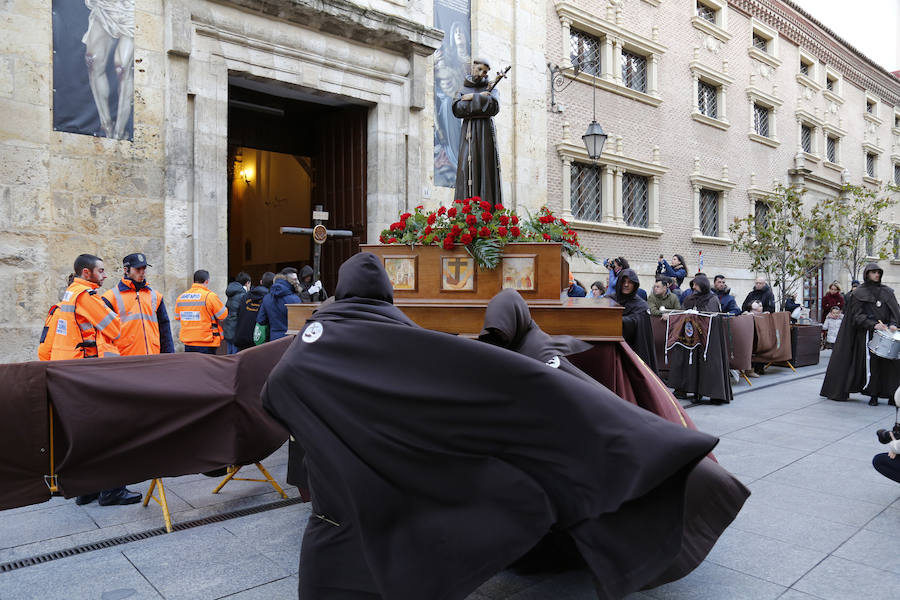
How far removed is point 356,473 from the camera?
280 cm

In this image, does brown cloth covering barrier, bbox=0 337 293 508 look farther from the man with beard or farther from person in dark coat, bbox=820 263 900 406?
person in dark coat, bbox=820 263 900 406

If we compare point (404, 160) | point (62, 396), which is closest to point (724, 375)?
point (404, 160)

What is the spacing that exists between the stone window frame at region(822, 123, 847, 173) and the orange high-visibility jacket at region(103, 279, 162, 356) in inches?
1123

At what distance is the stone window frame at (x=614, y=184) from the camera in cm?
1631

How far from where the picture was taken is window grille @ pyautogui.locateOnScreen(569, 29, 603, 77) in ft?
55.6

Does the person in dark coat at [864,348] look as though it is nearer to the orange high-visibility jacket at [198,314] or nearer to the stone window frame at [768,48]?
the orange high-visibility jacket at [198,314]

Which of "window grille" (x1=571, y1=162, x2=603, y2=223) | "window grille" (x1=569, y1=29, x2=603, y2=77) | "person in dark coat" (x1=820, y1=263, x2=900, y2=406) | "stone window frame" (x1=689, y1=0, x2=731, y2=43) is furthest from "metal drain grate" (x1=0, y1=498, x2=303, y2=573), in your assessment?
"stone window frame" (x1=689, y1=0, x2=731, y2=43)

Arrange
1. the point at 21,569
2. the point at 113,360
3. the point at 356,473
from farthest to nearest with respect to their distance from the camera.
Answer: the point at 113,360 → the point at 21,569 → the point at 356,473

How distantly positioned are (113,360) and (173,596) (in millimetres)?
1735

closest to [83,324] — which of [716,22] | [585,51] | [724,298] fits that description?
[724,298]

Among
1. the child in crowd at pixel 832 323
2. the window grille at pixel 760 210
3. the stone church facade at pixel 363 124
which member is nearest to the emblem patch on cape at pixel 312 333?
the stone church facade at pixel 363 124

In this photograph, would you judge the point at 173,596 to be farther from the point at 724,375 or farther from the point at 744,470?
the point at 724,375

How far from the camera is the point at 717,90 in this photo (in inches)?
867

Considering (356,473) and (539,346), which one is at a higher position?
(539,346)
